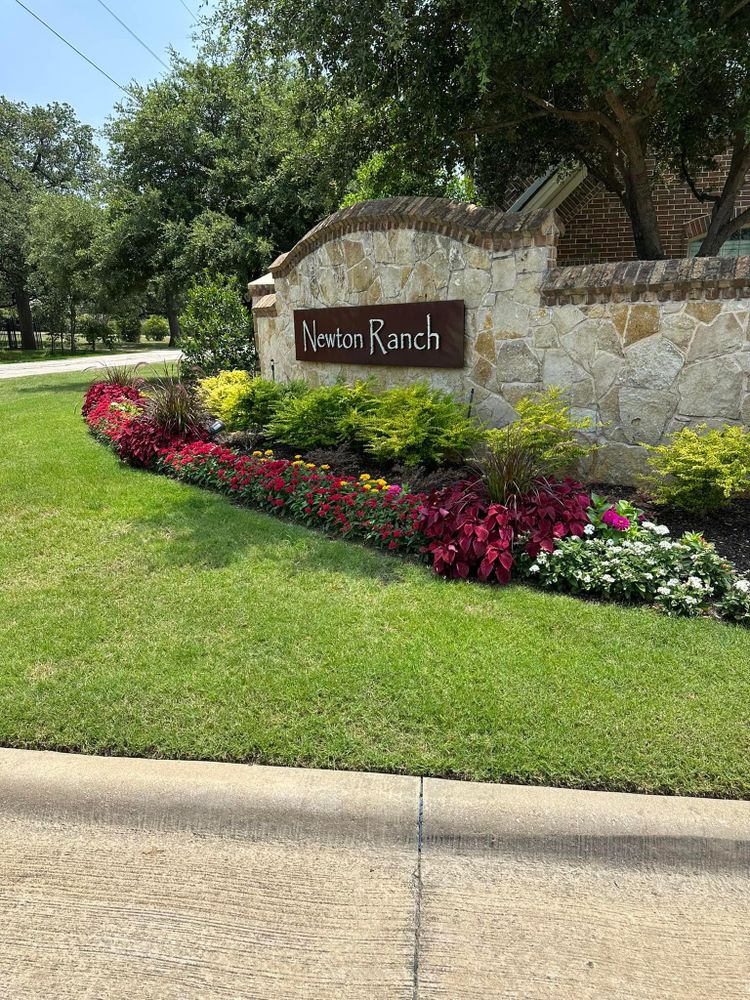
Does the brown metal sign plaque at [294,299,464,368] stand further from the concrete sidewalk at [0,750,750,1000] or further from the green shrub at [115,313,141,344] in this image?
the green shrub at [115,313,141,344]

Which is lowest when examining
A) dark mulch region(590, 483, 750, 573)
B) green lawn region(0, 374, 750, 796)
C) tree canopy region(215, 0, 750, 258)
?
green lawn region(0, 374, 750, 796)

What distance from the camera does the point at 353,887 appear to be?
2.25m

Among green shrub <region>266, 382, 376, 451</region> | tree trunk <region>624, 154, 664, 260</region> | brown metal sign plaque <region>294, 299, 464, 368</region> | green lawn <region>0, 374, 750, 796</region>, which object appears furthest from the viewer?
tree trunk <region>624, 154, 664, 260</region>

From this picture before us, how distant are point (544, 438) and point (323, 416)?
2.46 meters

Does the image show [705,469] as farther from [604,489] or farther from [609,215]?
[609,215]

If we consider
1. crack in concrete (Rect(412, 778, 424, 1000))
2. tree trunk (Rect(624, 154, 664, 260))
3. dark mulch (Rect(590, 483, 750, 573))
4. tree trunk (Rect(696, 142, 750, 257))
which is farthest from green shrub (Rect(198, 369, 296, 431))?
crack in concrete (Rect(412, 778, 424, 1000))

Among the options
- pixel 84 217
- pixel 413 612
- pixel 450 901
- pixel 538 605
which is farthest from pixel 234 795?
pixel 84 217

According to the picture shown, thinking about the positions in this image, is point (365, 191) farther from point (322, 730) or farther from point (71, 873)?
point (71, 873)

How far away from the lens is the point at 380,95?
6500 mm

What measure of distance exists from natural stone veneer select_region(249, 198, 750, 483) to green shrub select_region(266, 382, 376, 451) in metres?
0.55

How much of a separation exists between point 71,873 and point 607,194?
38.5 ft

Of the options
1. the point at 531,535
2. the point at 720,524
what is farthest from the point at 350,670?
the point at 720,524

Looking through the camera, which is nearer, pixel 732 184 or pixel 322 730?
pixel 322 730

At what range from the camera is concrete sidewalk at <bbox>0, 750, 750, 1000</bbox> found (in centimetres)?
197
